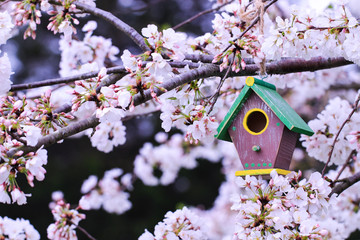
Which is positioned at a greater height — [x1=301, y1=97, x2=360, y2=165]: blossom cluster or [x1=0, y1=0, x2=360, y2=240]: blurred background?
[x1=0, y1=0, x2=360, y2=240]: blurred background

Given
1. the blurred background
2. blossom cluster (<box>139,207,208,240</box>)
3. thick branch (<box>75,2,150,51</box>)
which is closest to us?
thick branch (<box>75,2,150,51</box>)

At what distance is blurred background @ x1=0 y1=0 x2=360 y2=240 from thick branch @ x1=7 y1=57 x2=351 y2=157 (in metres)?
5.41

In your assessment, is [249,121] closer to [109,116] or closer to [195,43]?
[195,43]

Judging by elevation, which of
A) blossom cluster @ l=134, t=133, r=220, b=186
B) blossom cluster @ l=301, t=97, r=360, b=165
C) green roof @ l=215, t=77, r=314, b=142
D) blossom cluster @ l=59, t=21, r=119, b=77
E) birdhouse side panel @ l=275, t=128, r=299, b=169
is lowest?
birdhouse side panel @ l=275, t=128, r=299, b=169

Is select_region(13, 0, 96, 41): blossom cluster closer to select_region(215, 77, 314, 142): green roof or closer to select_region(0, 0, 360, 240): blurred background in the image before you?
select_region(215, 77, 314, 142): green roof

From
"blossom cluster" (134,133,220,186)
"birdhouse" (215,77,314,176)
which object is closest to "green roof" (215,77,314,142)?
"birdhouse" (215,77,314,176)

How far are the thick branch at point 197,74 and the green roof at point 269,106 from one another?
149 millimetres

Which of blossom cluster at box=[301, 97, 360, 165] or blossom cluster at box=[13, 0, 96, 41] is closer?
blossom cluster at box=[13, 0, 96, 41]

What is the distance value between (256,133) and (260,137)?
0.08 ft

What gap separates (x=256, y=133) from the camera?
163cm

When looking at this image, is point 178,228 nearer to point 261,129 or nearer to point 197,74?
point 261,129

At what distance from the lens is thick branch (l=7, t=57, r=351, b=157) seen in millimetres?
1459

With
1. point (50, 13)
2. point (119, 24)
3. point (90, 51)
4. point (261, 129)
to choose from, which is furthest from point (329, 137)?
point (90, 51)

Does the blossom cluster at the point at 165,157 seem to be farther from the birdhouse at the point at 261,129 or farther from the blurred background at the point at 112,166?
the blurred background at the point at 112,166
